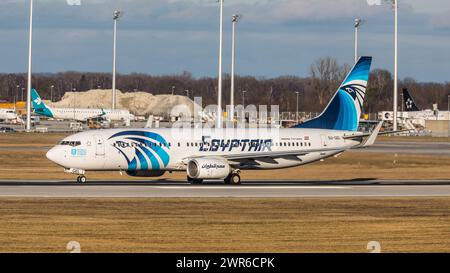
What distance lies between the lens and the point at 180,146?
6097 cm

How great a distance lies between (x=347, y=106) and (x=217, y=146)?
1086 cm

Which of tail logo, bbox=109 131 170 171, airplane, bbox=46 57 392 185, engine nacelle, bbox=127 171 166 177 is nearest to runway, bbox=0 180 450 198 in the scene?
engine nacelle, bbox=127 171 166 177

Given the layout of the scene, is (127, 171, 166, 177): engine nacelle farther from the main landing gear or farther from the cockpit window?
the main landing gear

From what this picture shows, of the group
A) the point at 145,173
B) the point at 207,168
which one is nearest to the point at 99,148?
the point at 145,173

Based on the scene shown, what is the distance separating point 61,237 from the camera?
33.3 metres

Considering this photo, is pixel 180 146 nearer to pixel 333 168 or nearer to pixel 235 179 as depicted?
pixel 235 179

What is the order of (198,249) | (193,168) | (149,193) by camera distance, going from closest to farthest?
(198,249) → (149,193) → (193,168)

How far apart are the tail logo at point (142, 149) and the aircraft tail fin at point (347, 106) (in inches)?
485

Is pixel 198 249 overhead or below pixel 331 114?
below

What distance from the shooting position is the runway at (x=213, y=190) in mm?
50750
